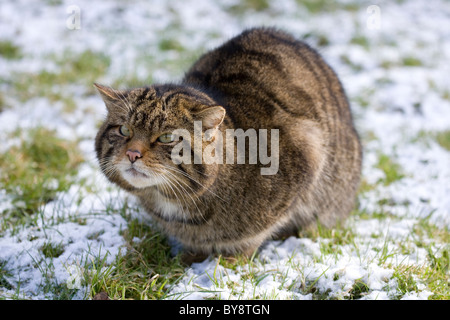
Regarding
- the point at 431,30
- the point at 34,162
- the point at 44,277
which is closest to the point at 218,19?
the point at 431,30

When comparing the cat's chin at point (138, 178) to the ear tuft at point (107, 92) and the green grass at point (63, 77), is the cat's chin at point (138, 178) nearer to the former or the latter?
the ear tuft at point (107, 92)

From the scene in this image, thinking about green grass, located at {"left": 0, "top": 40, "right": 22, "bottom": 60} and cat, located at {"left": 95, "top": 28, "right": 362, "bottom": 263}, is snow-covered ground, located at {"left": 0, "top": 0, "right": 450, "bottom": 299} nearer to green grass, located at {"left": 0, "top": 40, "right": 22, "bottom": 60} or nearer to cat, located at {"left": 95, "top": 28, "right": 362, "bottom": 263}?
green grass, located at {"left": 0, "top": 40, "right": 22, "bottom": 60}

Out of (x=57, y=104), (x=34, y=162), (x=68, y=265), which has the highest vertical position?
(x=57, y=104)

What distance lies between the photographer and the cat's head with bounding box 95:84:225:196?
200 cm

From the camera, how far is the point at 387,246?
2.37 m

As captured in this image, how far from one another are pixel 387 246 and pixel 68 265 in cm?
165

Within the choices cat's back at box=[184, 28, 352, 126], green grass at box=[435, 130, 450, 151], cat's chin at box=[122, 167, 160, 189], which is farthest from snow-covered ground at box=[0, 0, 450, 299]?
cat's back at box=[184, 28, 352, 126]

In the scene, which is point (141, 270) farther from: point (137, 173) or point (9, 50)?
point (9, 50)

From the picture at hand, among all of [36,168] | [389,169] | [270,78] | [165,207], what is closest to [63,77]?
[36,168]

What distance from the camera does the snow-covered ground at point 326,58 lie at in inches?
84.5

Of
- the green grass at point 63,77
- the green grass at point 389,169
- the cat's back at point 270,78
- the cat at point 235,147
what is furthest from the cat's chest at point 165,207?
the green grass at point 63,77

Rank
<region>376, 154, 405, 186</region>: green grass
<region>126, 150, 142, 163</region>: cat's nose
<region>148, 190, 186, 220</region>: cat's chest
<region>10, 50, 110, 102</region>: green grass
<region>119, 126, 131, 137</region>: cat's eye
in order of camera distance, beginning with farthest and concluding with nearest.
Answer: <region>10, 50, 110, 102</region>: green grass
<region>376, 154, 405, 186</region>: green grass
<region>148, 190, 186, 220</region>: cat's chest
<region>119, 126, 131, 137</region>: cat's eye
<region>126, 150, 142, 163</region>: cat's nose
